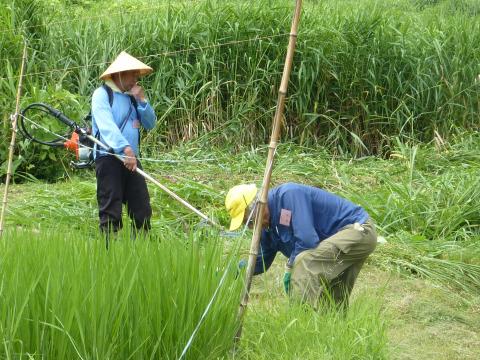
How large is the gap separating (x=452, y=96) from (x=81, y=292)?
756 cm

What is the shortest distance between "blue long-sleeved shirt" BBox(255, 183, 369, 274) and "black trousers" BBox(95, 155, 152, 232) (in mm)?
1431

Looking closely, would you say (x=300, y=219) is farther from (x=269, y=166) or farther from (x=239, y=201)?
(x=269, y=166)

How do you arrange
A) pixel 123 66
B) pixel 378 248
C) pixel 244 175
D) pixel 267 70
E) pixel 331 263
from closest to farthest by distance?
pixel 331 263 → pixel 123 66 → pixel 378 248 → pixel 244 175 → pixel 267 70

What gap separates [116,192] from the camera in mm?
6117

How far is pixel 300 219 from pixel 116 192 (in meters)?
1.87

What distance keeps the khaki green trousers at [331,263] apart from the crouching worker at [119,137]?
5.46 feet

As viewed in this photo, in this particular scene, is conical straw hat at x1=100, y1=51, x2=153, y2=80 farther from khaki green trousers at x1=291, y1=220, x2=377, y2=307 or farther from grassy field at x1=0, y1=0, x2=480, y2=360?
khaki green trousers at x1=291, y1=220, x2=377, y2=307

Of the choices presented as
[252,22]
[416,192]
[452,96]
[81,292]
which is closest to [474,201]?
[416,192]

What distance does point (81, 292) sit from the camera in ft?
11.8

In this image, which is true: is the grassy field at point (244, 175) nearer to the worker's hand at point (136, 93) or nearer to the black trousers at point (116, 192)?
the black trousers at point (116, 192)

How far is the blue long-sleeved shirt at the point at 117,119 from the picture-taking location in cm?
592

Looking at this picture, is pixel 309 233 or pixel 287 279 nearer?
pixel 309 233

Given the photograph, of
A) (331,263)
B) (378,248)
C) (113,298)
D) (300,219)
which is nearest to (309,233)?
(300,219)

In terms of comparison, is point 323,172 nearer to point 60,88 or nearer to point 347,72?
point 347,72
